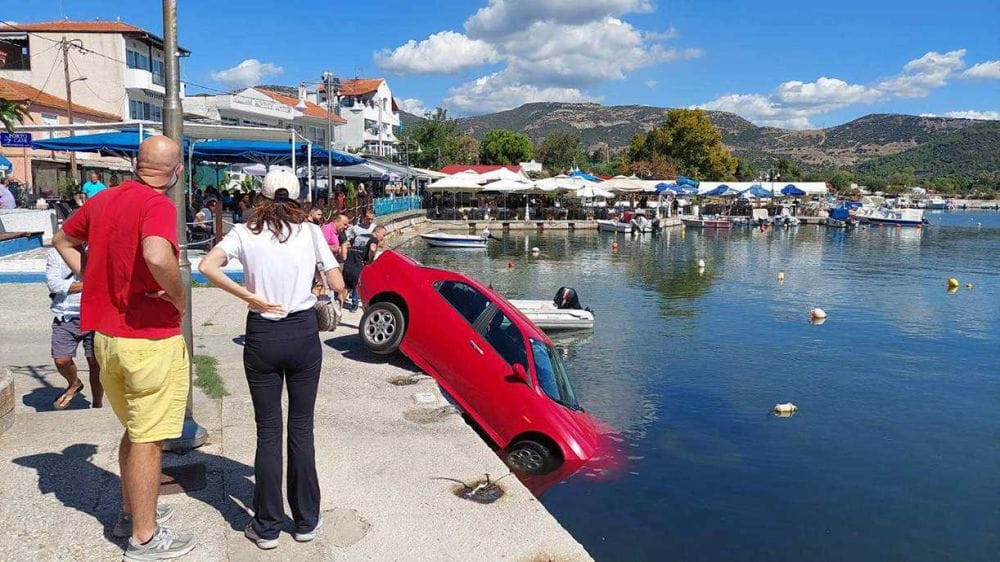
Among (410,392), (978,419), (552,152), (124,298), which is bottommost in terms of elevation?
(978,419)

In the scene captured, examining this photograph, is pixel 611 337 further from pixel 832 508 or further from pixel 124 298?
pixel 124 298

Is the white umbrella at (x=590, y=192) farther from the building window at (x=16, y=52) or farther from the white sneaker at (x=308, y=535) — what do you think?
the white sneaker at (x=308, y=535)

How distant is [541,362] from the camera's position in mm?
7922

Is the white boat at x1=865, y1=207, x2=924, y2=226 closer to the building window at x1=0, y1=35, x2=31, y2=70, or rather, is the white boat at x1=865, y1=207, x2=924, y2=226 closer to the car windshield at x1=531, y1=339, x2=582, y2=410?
the car windshield at x1=531, y1=339, x2=582, y2=410

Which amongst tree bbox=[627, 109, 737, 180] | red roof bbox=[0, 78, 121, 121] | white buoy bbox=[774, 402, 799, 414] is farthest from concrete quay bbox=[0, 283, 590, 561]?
tree bbox=[627, 109, 737, 180]

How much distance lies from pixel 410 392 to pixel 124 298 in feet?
15.3

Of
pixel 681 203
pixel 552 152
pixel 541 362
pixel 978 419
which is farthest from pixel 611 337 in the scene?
pixel 552 152

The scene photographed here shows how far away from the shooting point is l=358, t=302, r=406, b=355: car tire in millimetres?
8758

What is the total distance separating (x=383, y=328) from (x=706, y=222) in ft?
169

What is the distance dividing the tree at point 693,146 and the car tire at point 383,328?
83164mm

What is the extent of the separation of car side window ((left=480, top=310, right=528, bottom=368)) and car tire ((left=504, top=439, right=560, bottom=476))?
80 cm

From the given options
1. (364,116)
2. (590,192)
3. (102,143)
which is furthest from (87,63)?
(364,116)

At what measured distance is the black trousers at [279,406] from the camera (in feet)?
12.3

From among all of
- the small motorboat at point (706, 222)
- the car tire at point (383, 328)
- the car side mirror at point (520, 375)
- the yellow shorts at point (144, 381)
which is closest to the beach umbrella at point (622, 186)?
the small motorboat at point (706, 222)
